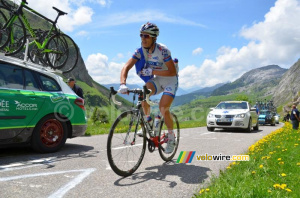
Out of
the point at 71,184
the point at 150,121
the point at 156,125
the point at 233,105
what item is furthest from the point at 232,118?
the point at 71,184

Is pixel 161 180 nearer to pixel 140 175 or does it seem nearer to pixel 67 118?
pixel 140 175

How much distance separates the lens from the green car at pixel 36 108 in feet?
16.4

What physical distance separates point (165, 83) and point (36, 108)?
104 inches

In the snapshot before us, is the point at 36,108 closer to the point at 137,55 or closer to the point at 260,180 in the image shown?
the point at 137,55

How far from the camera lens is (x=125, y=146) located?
13.7 feet

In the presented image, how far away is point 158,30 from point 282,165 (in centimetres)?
284

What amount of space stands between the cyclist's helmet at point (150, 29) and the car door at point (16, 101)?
8.82 ft

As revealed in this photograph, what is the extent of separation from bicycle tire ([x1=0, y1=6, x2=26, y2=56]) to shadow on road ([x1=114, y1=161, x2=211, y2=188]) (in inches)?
182

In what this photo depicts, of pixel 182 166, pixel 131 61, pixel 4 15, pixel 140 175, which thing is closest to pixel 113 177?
pixel 140 175

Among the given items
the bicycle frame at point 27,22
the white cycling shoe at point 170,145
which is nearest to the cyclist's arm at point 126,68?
the white cycling shoe at point 170,145

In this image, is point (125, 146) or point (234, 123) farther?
point (234, 123)

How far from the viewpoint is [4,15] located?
665 centimetres

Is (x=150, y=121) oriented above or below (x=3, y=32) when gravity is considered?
Answer: below

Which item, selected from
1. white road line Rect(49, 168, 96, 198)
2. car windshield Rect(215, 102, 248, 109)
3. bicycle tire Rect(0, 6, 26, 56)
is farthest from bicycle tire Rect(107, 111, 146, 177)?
car windshield Rect(215, 102, 248, 109)
